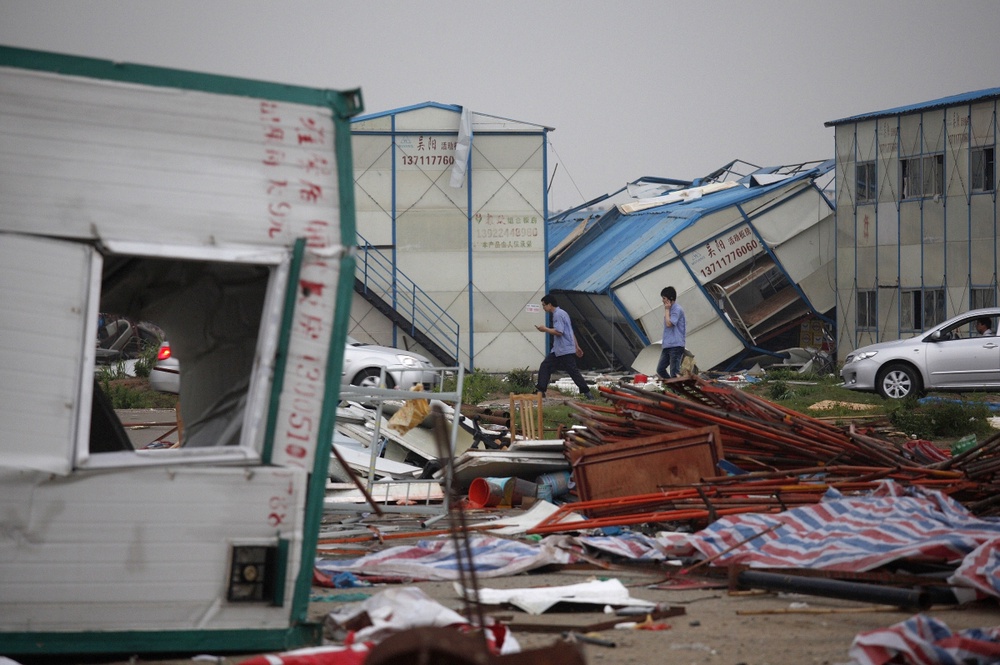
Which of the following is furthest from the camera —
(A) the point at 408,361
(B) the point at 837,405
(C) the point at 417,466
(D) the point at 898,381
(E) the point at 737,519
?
(A) the point at 408,361

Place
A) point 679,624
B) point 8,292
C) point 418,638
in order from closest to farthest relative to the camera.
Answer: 1. point 418,638
2. point 8,292
3. point 679,624

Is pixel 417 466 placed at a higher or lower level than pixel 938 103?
lower

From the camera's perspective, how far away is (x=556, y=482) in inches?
378

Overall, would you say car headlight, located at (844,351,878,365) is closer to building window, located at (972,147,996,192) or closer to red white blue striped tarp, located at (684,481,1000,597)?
building window, located at (972,147,996,192)

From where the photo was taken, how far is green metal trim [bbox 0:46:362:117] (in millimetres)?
4492

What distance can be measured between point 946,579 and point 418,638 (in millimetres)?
3664

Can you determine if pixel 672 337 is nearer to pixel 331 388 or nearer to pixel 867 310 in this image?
pixel 867 310

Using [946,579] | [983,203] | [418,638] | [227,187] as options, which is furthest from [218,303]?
[983,203]

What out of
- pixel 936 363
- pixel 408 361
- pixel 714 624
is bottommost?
pixel 714 624

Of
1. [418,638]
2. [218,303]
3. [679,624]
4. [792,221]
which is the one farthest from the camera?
[792,221]

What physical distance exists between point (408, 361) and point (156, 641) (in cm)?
1577

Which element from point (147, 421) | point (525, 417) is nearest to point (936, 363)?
point (525, 417)

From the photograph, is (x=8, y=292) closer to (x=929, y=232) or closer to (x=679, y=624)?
(x=679, y=624)

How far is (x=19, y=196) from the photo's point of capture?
4.45 m
